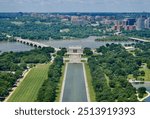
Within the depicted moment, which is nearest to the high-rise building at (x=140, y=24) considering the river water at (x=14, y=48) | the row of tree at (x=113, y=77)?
the river water at (x=14, y=48)

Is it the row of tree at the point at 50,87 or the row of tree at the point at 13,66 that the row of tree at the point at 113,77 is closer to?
the row of tree at the point at 50,87

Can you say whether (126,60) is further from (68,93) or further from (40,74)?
(68,93)

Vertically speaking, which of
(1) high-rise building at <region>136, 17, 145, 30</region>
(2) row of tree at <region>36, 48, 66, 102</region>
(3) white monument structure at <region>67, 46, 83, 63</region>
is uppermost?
(2) row of tree at <region>36, 48, 66, 102</region>

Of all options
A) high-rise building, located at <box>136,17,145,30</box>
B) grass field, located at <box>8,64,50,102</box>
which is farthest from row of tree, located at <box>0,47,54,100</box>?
high-rise building, located at <box>136,17,145,30</box>

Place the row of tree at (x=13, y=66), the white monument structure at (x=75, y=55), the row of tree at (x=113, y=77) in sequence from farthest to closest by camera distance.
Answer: the white monument structure at (x=75, y=55) < the row of tree at (x=13, y=66) < the row of tree at (x=113, y=77)

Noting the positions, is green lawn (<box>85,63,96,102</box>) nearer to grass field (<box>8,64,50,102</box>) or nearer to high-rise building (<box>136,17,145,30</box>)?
grass field (<box>8,64,50,102</box>)

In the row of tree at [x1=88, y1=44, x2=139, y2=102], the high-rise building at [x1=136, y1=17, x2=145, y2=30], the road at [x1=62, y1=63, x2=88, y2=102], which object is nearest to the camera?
the row of tree at [x1=88, y1=44, x2=139, y2=102]

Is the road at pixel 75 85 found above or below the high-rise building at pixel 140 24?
above
